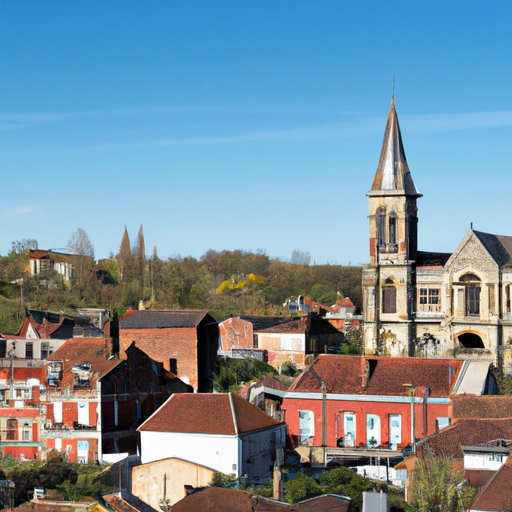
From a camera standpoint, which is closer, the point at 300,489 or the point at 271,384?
the point at 300,489

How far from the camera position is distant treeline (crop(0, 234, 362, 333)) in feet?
259

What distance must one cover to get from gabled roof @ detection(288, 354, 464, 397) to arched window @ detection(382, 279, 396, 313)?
768 centimetres

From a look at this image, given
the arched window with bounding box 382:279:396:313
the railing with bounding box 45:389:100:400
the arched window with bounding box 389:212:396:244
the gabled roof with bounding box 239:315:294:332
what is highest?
the arched window with bounding box 389:212:396:244

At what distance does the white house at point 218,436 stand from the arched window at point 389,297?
12267 mm

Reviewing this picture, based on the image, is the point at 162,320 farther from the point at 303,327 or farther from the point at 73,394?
the point at 303,327

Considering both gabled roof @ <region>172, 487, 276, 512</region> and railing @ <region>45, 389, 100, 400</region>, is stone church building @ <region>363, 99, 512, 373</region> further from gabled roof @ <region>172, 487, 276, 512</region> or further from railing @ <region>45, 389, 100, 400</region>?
gabled roof @ <region>172, 487, 276, 512</region>

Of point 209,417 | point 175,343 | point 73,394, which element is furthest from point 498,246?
point 73,394

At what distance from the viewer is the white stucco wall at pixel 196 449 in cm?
3253

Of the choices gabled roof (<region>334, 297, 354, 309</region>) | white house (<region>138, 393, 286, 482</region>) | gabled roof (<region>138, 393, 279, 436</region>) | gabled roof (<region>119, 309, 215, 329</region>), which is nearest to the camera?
A: white house (<region>138, 393, 286, 482</region>)

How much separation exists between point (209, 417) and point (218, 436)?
1.33 m

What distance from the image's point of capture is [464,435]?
31109mm

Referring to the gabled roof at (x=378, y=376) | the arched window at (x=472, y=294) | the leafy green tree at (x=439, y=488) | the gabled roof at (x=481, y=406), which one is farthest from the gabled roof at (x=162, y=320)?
the leafy green tree at (x=439, y=488)

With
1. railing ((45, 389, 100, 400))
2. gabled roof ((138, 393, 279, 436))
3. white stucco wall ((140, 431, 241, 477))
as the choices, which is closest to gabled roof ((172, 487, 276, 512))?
white stucco wall ((140, 431, 241, 477))

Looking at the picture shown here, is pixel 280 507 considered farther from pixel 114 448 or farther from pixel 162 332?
pixel 162 332
